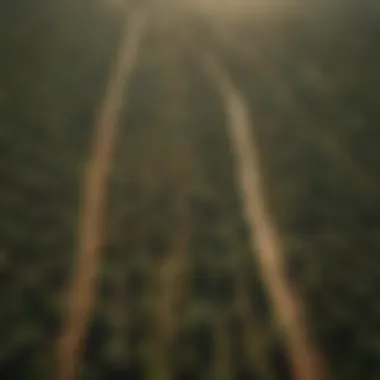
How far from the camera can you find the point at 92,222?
4.09 ft

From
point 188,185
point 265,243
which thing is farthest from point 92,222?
point 265,243

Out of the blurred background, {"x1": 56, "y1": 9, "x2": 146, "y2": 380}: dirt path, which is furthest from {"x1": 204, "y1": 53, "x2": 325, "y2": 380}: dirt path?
{"x1": 56, "y1": 9, "x2": 146, "y2": 380}: dirt path

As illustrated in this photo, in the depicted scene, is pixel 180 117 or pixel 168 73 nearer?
pixel 180 117

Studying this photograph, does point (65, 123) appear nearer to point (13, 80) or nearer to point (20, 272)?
point (13, 80)

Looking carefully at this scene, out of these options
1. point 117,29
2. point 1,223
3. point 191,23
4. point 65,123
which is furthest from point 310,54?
point 1,223

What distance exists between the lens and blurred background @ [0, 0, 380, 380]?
1072mm

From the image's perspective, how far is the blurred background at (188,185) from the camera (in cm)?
107

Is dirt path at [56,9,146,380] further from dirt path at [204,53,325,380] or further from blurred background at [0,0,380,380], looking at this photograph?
dirt path at [204,53,325,380]

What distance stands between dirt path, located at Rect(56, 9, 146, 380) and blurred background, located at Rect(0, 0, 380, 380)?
0.04 ft

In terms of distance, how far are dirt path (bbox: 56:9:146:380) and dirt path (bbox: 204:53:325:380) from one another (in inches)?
10.8

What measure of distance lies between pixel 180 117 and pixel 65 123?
0.28 metres

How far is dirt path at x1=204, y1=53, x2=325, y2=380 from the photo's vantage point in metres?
1.06

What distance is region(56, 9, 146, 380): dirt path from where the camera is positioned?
41.5 inches

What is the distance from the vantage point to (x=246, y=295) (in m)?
1.14
